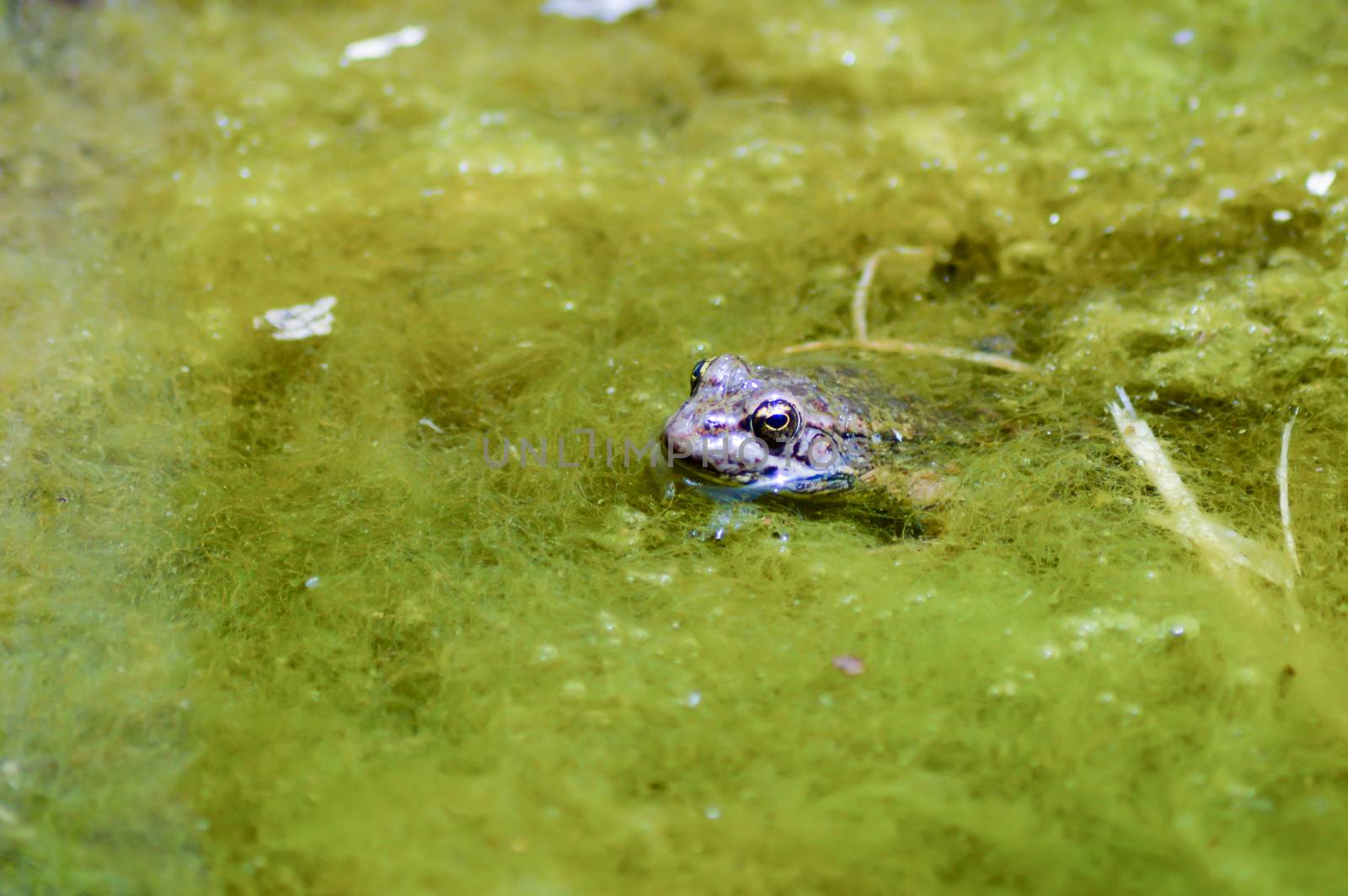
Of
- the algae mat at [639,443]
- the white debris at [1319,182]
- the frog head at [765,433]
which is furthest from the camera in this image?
the white debris at [1319,182]

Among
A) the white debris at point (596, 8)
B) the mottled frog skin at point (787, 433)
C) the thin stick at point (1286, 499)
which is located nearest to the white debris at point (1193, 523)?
the thin stick at point (1286, 499)

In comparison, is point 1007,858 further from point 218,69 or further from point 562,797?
point 218,69

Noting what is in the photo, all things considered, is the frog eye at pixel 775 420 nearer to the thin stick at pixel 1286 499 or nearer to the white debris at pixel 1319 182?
the thin stick at pixel 1286 499

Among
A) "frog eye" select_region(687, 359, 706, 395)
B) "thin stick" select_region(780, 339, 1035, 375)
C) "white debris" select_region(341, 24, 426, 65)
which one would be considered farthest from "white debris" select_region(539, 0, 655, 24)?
"frog eye" select_region(687, 359, 706, 395)

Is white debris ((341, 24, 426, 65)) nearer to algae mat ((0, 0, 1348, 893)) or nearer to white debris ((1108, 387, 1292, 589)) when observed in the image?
algae mat ((0, 0, 1348, 893))

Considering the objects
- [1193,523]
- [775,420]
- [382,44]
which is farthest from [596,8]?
[1193,523]

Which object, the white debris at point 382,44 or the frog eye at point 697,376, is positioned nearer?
the frog eye at point 697,376

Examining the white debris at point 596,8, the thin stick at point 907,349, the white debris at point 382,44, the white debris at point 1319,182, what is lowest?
the thin stick at point 907,349

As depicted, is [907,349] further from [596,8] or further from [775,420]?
[596,8]
